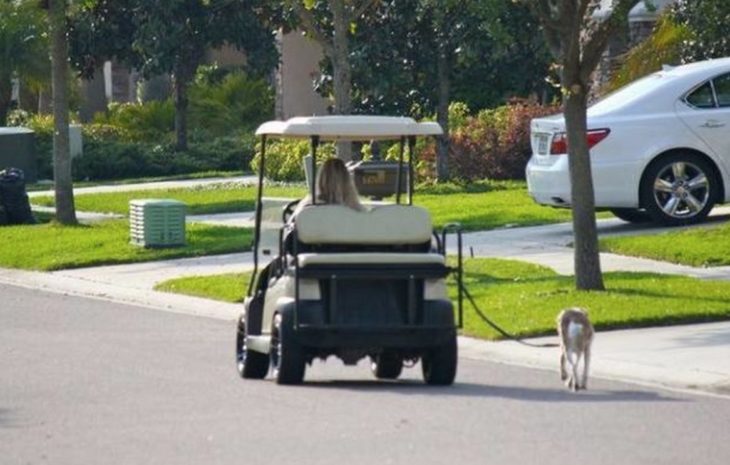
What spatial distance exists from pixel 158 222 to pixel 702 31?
784 centimetres

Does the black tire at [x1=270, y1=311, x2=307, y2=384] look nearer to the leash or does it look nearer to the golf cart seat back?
the golf cart seat back

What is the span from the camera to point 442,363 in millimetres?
13672

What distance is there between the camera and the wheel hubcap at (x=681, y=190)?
22.1 m

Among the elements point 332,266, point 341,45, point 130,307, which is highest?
point 341,45

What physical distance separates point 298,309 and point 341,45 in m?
8.90

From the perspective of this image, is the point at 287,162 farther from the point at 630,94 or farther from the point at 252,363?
the point at 252,363

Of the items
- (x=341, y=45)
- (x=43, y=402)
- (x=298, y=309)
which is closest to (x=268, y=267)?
(x=298, y=309)

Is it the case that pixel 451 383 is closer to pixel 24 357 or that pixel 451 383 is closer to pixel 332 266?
pixel 332 266

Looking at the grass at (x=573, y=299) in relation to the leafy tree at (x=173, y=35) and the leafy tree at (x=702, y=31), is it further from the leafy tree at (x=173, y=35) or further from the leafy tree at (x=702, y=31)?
the leafy tree at (x=173, y=35)

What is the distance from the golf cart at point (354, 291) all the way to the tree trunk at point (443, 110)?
56.9 ft

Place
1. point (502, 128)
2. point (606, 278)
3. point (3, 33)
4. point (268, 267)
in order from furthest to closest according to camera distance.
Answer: point (3, 33) < point (502, 128) < point (606, 278) < point (268, 267)

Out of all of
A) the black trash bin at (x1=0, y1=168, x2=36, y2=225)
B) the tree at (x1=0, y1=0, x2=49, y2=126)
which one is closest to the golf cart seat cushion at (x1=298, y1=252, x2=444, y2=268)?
the black trash bin at (x1=0, y1=168, x2=36, y2=225)

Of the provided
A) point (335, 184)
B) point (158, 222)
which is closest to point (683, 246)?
point (158, 222)

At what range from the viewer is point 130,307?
20.0m
